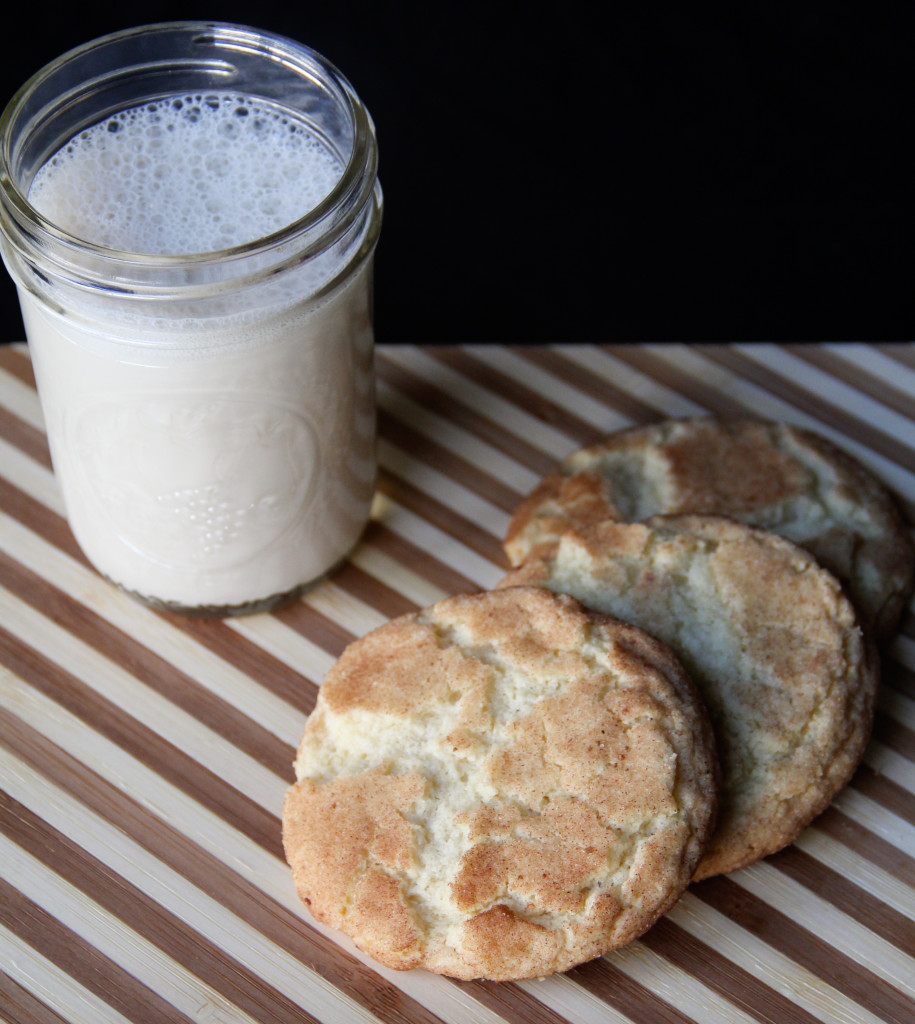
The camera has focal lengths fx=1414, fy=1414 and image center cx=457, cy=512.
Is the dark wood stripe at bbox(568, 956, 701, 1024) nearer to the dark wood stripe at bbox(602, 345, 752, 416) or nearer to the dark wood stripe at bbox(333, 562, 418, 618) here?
the dark wood stripe at bbox(333, 562, 418, 618)

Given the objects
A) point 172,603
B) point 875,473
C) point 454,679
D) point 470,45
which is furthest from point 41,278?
point 470,45

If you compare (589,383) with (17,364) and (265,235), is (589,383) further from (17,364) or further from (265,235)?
(17,364)

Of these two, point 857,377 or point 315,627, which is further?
point 857,377

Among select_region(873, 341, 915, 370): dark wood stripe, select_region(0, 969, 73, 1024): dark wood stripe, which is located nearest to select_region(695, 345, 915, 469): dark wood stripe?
select_region(873, 341, 915, 370): dark wood stripe

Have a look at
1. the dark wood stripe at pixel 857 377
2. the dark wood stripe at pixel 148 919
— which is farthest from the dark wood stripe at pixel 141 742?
the dark wood stripe at pixel 857 377

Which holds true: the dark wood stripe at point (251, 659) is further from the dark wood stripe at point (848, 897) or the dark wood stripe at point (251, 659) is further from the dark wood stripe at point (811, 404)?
the dark wood stripe at point (811, 404)

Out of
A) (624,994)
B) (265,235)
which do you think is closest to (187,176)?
(265,235)
